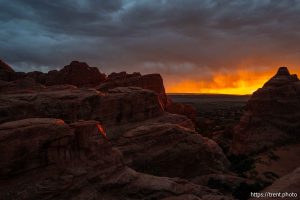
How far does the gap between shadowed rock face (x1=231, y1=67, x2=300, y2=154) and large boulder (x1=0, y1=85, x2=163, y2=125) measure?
44.5 feet

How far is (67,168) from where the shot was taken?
2275 cm

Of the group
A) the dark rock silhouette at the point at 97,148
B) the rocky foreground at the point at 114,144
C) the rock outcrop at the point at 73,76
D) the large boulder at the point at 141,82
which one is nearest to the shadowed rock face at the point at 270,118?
the rocky foreground at the point at 114,144

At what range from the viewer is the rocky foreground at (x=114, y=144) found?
71.2ft

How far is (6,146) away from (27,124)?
2.23 meters

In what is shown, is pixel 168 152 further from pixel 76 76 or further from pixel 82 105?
pixel 76 76

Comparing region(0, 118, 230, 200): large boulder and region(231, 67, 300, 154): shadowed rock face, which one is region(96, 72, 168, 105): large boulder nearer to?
region(231, 67, 300, 154): shadowed rock face

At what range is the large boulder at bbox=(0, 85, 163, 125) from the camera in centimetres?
3428

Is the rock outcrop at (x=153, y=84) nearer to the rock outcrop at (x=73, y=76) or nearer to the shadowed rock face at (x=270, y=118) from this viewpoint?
the rock outcrop at (x=73, y=76)

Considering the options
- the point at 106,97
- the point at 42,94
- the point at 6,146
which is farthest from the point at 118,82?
the point at 6,146

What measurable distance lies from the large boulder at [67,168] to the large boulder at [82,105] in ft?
35.8

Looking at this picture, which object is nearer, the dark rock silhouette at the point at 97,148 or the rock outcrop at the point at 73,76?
the dark rock silhouette at the point at 97,148

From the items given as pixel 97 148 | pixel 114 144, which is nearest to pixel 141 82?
pixel 114 144

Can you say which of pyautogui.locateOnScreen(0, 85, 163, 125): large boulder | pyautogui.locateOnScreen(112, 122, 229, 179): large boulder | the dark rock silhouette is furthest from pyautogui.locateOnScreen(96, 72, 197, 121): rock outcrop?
pyautogui.locateOnScreen(112, 122, 229, 179): large boulder

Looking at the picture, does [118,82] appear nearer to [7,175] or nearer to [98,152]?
[98,152]
